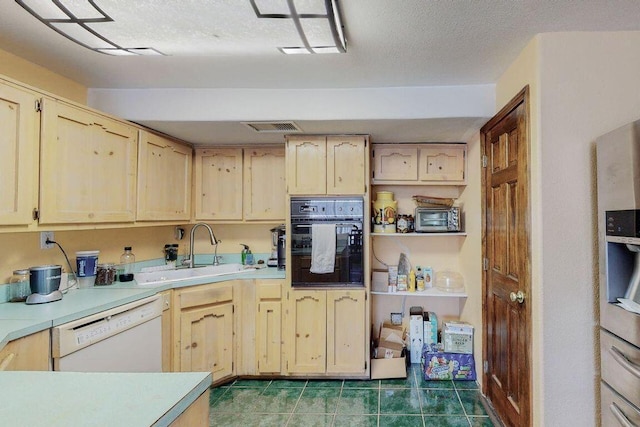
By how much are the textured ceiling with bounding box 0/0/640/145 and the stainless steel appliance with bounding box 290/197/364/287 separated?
89 centimetres

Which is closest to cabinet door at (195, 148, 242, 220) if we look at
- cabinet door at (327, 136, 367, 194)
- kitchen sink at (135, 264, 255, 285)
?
kitchen sink at (135, 264, 255, 285)

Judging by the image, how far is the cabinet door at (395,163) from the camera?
3.13 m

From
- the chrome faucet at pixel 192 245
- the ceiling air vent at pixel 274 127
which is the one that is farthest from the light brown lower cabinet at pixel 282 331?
the ceiling air vent at pixel 274 127

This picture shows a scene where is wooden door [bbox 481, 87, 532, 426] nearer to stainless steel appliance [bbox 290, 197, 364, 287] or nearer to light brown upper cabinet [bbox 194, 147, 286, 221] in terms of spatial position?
stainless steel appliance [bbox 290, 197, 364, 287]

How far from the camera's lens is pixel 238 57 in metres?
2.00

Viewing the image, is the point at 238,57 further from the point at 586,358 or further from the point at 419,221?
the point at 586,358

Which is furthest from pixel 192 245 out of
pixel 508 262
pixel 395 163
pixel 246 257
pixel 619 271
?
pixel 619 271

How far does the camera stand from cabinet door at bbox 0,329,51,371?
146cm

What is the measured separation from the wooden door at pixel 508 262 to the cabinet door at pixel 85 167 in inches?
103

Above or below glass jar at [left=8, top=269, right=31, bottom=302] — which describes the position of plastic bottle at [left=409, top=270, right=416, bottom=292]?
below

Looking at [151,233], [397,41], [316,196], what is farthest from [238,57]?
[151,233]

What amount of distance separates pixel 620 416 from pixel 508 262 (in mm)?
888

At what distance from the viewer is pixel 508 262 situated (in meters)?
2.11

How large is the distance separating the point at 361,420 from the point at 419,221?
1.69 m
